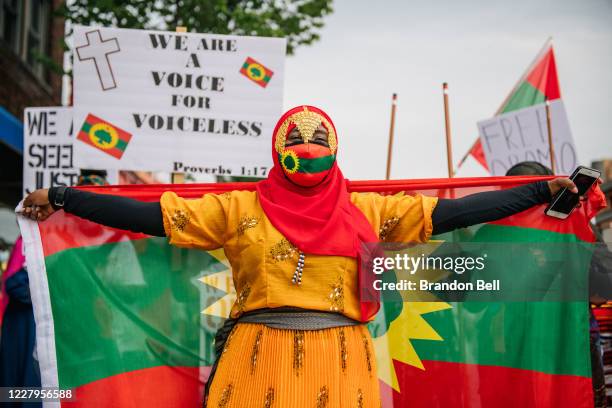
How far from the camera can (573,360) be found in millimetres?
3207

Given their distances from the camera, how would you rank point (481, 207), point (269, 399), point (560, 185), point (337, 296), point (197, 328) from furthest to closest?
point (197, 328) → point (560, 185) → point (481, 207) → point (337, 296) → point (269, 399)

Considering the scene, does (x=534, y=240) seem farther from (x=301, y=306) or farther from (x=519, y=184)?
(x=301, y=306)

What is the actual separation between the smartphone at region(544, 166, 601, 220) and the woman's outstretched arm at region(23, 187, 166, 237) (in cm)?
178

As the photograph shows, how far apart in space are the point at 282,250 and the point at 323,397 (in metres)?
0.56

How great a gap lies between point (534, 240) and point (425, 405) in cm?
97

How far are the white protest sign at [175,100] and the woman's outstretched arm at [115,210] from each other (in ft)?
5.51

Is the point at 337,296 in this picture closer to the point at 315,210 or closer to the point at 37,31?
the point at 315,210

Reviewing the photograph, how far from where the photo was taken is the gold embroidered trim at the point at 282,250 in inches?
100

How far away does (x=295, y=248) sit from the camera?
8.36 ft

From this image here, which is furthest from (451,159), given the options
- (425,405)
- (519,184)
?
(425,405)

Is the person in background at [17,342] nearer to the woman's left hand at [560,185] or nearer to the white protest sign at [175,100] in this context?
the white protest sign at [175,100]

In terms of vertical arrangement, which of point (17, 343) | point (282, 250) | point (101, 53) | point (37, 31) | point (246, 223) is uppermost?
point (37, 31)

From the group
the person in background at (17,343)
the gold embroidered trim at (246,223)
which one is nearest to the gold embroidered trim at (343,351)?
the gold embroidered trim at (246,223)

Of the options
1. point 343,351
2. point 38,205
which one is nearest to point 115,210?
point 38,205
